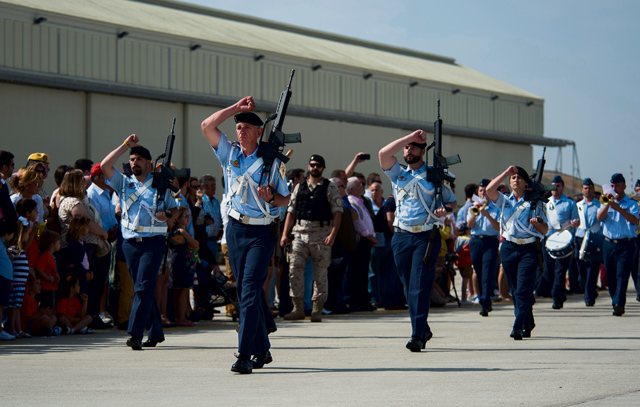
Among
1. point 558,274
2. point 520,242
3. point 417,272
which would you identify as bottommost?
point 558,274

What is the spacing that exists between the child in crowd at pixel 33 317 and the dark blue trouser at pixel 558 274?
28.6ft

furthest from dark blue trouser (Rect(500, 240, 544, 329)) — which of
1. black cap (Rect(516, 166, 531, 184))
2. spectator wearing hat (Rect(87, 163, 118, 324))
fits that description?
spectator wearing hat (Rect(87, 163, 118, 324))

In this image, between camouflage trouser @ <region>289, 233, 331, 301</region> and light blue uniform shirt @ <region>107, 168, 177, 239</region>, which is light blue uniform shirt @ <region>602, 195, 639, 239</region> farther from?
light blue uniform shirt @ <region>107, 168, 177, 239</region>

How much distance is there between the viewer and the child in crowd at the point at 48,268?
12.2m

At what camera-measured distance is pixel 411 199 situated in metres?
10.6

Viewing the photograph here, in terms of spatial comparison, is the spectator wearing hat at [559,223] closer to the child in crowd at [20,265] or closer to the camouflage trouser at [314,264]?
the camouflage trouser at [314,264]

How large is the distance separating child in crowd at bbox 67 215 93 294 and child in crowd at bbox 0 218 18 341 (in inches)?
44.3

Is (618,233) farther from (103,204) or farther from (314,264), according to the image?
(103,204)

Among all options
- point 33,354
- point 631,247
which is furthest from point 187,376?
point 631,247

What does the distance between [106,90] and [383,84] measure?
482 inches

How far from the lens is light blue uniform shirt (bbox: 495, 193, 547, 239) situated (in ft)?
40.1

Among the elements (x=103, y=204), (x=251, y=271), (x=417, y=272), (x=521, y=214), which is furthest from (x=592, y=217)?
(x=251, y=271)

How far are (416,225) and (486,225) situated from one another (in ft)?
19.6

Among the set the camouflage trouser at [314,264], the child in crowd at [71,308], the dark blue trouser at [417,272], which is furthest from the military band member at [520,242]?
the child in crowd at [71,308]
